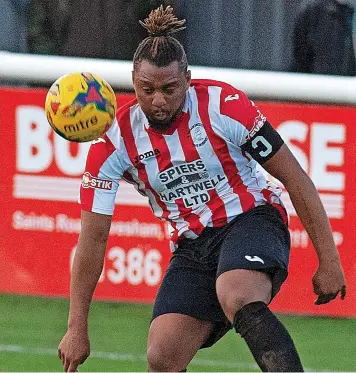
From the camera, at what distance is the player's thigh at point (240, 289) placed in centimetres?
506

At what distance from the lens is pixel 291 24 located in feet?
27.9

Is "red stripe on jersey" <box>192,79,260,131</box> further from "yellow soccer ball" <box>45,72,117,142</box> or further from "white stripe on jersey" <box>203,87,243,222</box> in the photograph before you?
"yellow soccer ball" <box>45,72,117,142</box>

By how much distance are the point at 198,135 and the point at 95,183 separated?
1.65 feet

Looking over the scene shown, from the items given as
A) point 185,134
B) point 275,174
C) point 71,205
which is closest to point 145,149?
point 185,134

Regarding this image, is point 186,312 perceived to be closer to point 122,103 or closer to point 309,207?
point 309,207

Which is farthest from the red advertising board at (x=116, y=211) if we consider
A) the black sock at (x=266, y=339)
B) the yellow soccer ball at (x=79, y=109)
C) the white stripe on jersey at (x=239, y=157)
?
the black sock at (x=266, y=339)

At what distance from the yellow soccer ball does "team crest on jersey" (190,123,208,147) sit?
41 centimetres

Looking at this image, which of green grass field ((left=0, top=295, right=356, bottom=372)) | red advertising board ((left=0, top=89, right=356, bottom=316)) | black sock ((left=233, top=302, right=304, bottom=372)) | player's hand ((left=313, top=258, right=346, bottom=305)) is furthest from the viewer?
red advertising board ((left=0, top=89, right=356, bottom=316))

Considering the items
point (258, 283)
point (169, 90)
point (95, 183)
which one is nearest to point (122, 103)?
point (95, 183)

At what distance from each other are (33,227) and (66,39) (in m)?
1.35

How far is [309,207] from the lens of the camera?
5320 mm

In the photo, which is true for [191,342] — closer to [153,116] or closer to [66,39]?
[153,116]

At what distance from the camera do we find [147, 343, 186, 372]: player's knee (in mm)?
5340

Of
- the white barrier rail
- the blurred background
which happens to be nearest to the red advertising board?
the blurred background
